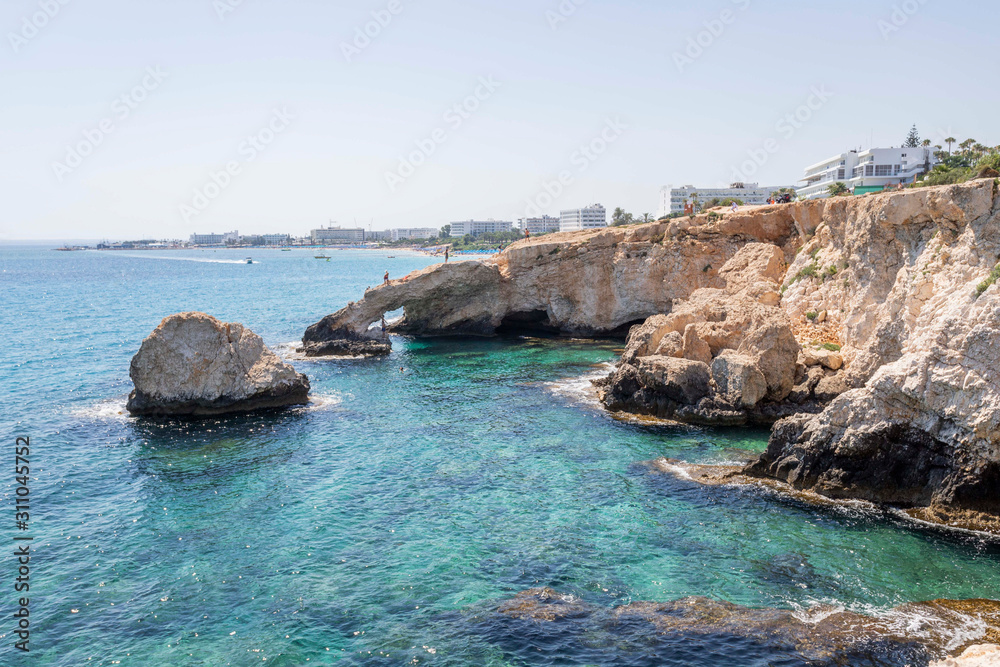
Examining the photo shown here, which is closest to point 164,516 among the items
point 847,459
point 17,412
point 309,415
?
point 309,415

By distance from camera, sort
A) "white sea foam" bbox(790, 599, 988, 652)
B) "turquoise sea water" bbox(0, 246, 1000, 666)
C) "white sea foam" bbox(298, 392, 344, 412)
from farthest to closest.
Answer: "white sea foam" bbox(298, 392, 344, 412)
"turquoise sea water" bbox(0, 246, 1000, 666)
"white sea foam" bbox(790, 599, 988, 652)

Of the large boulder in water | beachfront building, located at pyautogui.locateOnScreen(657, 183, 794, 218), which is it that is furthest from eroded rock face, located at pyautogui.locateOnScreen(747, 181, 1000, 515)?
beachfront building, located at pyautogui.locateOnScreen(657, 183, 794, 218)

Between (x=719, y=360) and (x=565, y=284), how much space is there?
64.7 feet

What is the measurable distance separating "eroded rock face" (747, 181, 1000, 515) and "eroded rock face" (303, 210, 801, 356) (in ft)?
54.5

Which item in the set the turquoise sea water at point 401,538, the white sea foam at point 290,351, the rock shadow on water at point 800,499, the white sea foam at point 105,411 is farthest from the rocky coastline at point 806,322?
the white sea foam at point 105,411

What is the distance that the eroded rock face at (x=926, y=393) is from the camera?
17688 mm

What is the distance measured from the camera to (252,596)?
14844mm

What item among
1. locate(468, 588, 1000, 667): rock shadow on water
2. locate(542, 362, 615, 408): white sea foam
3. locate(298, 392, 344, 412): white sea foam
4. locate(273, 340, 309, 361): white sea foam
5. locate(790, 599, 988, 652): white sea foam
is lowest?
locate(468, 588, 1000, 667): rock shadow on water

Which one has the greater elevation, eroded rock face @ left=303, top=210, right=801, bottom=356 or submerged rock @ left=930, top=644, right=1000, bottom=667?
eroded rock face @ left=303, top=210, right=801, bottom=356

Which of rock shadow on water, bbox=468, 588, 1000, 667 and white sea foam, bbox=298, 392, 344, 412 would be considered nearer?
rock shadow on water, bbox=468, 588, 1000, 667

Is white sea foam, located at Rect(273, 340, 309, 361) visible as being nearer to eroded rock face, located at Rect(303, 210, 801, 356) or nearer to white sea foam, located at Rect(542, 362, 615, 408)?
eroded rock face, located at Rect(303, 210, 801, 356)

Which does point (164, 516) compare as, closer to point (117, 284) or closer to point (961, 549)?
point (961, 549)

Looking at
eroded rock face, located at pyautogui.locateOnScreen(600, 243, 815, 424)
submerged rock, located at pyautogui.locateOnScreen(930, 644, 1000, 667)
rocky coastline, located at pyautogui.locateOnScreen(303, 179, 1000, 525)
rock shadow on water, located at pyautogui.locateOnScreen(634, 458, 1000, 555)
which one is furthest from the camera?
eroded rock face, located at pyautogui.locateOnScreen(600, 243, 815, 424)

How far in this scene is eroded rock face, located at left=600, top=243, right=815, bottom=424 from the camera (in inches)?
1019
